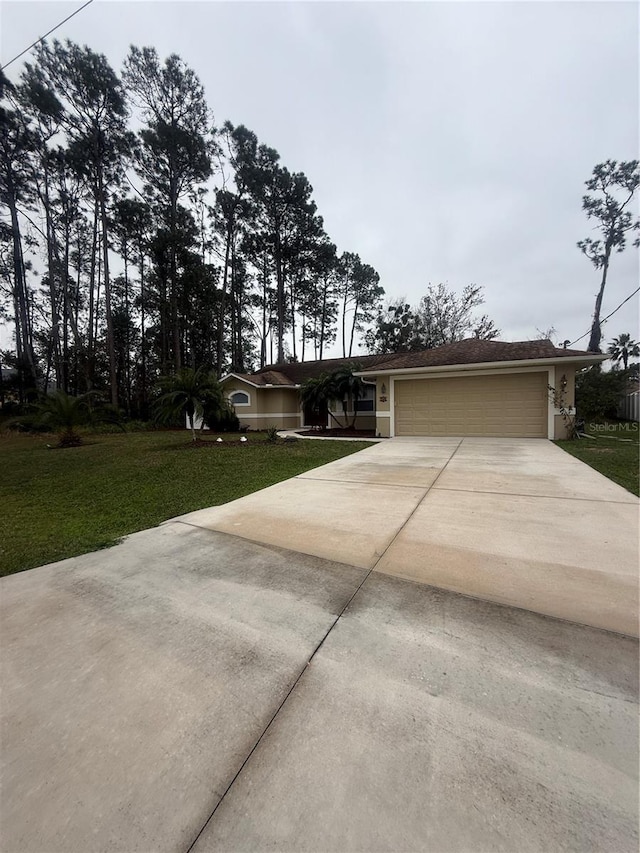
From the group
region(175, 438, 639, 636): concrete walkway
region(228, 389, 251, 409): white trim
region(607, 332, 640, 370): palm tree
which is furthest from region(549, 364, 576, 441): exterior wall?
region(607, 332, 640, 370): palm tree

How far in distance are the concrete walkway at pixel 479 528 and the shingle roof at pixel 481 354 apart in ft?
17.3

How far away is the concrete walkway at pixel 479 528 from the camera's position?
250 centimetres

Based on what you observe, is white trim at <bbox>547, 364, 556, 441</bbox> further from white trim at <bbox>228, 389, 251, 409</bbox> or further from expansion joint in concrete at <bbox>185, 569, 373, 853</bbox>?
white trim at <bbox>228, 389, 251, 409</bbox>

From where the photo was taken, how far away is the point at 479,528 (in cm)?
364

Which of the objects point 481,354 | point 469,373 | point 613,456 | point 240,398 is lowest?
point 613,456

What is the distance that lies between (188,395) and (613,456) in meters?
11.1

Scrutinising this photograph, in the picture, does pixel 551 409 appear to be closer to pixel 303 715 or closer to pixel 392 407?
pixel 392 407

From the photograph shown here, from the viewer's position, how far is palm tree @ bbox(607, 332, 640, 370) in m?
26.3

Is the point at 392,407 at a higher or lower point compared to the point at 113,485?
higher

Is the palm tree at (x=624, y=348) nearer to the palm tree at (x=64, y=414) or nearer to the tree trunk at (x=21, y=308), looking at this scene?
the palm tree at (x=64, y=414)

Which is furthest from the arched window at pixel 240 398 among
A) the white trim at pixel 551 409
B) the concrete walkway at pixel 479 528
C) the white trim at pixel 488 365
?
the white trim at pixel 551 409

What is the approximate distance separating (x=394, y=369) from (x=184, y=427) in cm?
1308

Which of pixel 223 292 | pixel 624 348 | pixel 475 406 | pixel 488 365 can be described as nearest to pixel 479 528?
pixel 488 365

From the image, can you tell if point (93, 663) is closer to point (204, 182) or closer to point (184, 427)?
point (184, 427)
